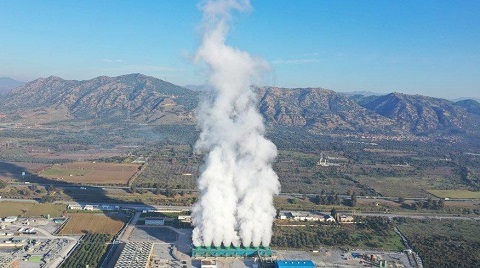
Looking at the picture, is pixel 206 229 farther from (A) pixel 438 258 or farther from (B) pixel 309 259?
(A) pixel 438 258

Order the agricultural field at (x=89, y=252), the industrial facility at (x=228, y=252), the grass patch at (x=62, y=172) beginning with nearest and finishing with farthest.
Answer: the agricultural field at (x=89, y=252), the industrial facility at (x=228, y=252), the grass patch at (x=62, y=172)

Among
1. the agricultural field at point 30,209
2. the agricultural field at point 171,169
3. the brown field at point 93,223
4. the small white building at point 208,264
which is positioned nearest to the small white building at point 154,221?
the brown field at point 93,223

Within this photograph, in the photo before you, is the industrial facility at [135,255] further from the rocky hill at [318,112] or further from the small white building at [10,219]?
the rocky hill at [318,112]

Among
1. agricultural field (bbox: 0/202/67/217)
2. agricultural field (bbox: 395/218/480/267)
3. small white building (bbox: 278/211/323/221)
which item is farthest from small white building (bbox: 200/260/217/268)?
agricultural field (bbox: 0/202/67/217)

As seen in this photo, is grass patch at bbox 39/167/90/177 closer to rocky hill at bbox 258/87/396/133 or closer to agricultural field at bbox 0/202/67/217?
agricultural field at bbox 0/202/67/217

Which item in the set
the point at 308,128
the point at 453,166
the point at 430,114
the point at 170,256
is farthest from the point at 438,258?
the point at 430,114

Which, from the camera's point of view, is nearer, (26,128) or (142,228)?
(142,228)

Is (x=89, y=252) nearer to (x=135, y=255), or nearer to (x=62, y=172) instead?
(x=135, y=255)
